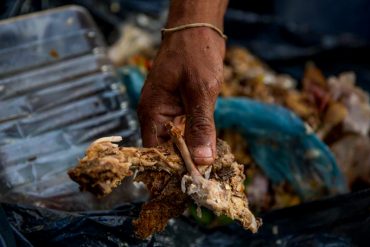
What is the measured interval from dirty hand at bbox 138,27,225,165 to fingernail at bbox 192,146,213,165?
0.18ft

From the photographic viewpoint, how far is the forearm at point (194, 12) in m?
1.39

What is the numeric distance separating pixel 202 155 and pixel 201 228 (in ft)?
2.11

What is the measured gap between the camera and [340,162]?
80.7 inches

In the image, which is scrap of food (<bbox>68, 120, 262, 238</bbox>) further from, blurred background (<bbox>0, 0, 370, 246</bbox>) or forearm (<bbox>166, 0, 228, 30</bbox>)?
forearm (<bbox>166, 0, 228, 30</bbox>)

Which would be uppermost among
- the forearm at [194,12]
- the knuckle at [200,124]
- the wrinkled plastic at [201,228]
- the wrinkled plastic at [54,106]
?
the forearm at [194,12]

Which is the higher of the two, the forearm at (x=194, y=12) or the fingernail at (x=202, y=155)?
the forearm at (x=194, y=12)

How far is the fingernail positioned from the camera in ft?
3.81

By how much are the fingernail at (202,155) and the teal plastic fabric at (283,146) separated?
0.77m

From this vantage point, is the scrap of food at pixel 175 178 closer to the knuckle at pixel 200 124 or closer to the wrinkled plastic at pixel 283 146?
the knuckle at pixel 200 124

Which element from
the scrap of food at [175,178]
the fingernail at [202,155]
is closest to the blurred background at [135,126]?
the scrap of food at [175,178]

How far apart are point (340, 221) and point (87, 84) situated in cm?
103

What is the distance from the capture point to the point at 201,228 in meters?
1.74

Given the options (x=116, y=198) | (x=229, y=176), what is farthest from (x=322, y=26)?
(x=229, y=176)

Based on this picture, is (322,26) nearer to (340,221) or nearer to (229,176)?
(340,221)
